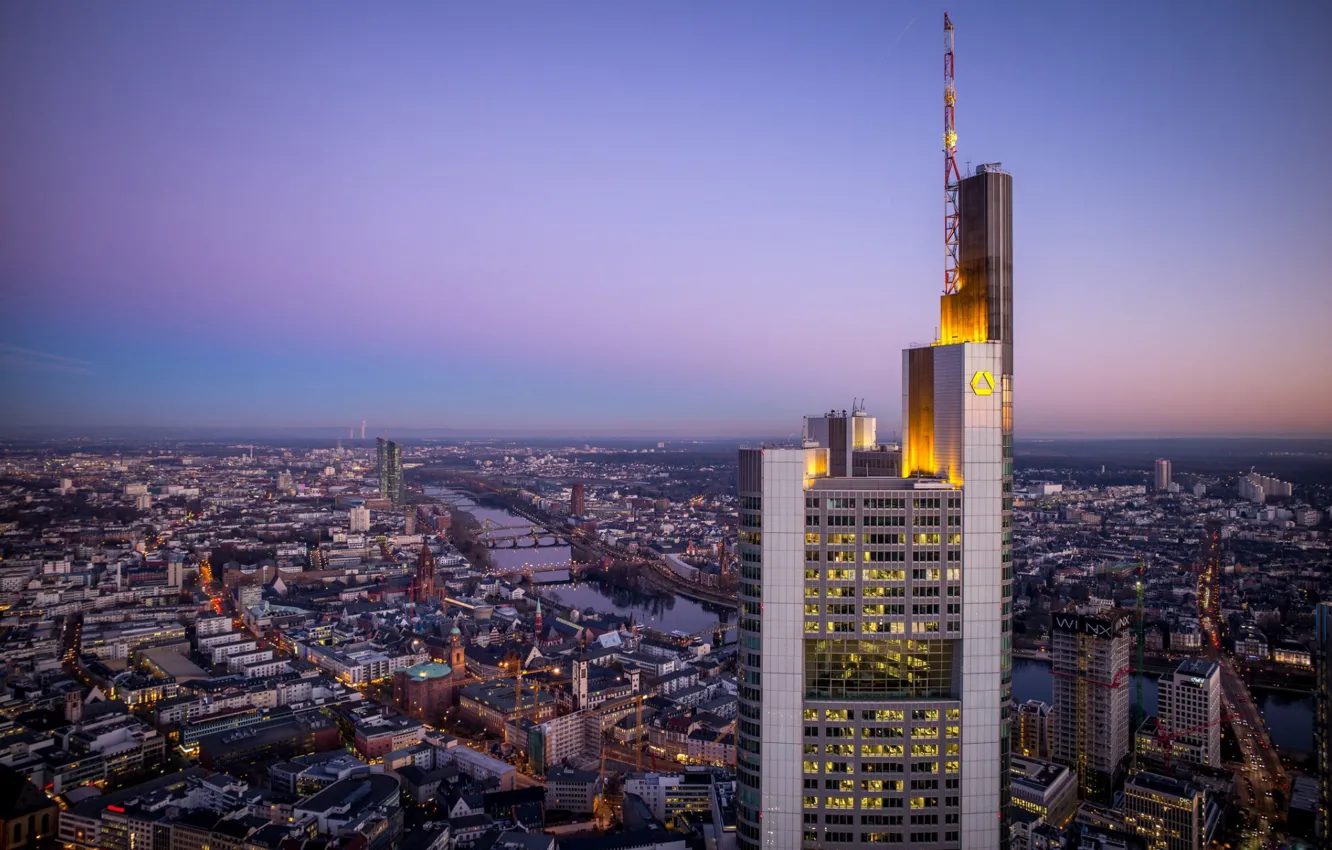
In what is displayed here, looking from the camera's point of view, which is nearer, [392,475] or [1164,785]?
[1164,785]

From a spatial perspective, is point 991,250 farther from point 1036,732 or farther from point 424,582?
point 424,582

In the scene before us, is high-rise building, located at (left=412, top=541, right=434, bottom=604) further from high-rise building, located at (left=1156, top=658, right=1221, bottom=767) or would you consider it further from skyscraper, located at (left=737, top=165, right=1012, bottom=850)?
skyscraper, located at (left=737, top=165, right=1012, bottom=850)

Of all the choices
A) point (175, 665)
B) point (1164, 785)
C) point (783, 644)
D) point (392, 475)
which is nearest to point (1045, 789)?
point (1164, 785)

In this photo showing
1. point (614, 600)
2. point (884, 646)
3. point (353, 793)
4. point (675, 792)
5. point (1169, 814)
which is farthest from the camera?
point (614, 600)

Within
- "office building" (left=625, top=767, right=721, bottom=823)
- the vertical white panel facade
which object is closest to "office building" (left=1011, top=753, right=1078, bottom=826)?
"office building" (left=625, top=767, right=721, bottom=823)

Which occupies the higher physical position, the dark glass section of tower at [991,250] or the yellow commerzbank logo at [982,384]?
the dark glass section of tower at [991,250]

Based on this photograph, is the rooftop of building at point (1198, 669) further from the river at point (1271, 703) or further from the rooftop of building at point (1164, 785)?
the rooftop of building at point (1164, 785)

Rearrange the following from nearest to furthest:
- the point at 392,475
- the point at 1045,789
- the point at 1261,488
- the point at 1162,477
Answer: the point at 1045,789, the point at 1261,488, the point at 1162,477, the point at 392,475

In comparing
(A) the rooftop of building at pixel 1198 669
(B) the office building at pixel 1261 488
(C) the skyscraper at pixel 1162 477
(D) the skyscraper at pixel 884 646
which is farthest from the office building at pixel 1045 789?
(C) the skyscraper at pixel 1162 477
